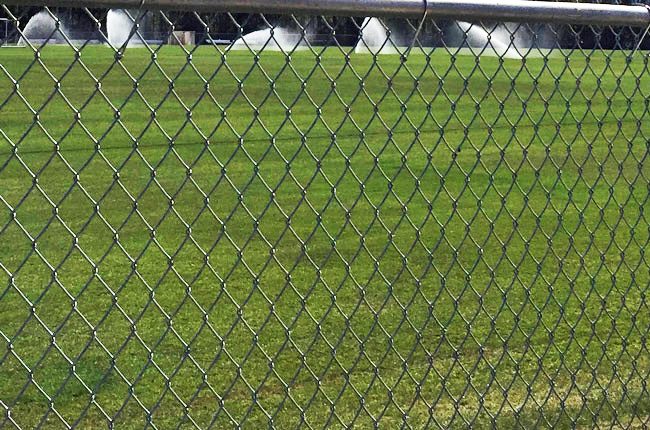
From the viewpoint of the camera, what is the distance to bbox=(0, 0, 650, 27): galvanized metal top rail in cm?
260

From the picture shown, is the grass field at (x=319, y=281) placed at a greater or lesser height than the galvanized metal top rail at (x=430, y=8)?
lesser

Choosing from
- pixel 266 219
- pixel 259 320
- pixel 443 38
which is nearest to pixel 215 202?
pixel 266 219

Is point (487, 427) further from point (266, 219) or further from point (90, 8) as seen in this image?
point (266, 219)

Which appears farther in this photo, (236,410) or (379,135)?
(379,135)

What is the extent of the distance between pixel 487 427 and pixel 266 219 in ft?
12.7

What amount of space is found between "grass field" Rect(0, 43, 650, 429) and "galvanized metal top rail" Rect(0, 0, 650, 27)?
0.18 m

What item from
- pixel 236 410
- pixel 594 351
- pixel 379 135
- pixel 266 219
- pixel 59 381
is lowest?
pixel 379 135

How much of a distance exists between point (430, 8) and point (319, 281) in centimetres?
305

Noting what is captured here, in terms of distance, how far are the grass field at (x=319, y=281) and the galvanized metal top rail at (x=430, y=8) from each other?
181mm

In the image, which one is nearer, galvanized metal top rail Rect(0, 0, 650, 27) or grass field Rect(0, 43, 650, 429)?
galvanized metal top rail Rect(0, 0, 650, 27)

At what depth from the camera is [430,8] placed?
3.01 m

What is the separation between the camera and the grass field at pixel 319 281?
138 inches

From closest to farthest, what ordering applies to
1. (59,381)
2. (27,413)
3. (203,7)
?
(203,7), (27,413), (59,381)

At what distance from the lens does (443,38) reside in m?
3.30
